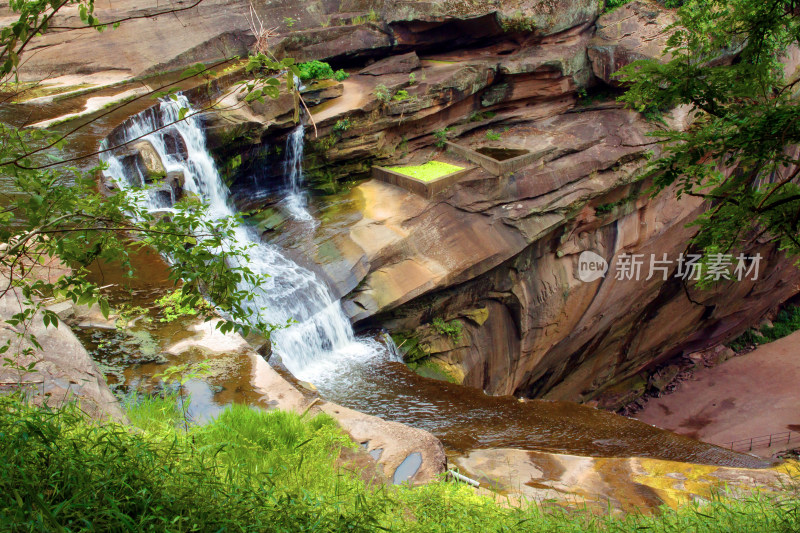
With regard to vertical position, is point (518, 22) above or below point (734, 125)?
above

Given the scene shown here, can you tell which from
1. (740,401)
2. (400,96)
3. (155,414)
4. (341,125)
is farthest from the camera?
(740,401)

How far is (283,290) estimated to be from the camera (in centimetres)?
846

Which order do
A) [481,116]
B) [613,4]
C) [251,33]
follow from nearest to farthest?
1. [251,33]
2. [481,116]
3. [613,4]

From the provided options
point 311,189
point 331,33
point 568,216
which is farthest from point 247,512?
point 331,33

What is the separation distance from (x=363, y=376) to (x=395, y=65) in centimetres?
697

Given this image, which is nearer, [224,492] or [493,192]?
[224,492]

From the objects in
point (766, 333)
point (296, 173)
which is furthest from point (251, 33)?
point (766, 333)

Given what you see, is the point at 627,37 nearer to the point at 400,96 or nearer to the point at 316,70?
the point at 400,96

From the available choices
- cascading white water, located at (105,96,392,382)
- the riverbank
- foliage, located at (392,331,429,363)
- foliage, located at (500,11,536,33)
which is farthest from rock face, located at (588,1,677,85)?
cascading white water, located at (105,96,392,382)

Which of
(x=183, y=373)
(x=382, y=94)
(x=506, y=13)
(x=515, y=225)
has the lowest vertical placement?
(x=515, y=225)

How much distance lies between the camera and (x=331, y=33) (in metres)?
11.9

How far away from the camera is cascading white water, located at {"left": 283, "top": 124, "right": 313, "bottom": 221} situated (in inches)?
404

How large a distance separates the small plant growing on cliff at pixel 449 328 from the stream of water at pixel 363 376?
1.20 meters

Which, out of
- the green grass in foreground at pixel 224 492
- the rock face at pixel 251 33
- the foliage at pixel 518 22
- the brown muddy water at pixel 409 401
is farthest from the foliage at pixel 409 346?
the foliage at pixel 518 22
